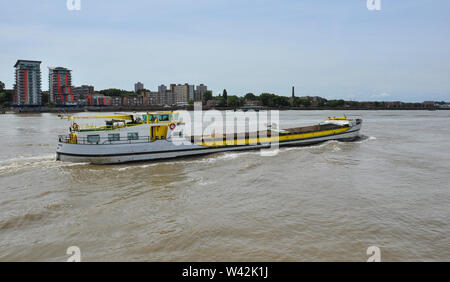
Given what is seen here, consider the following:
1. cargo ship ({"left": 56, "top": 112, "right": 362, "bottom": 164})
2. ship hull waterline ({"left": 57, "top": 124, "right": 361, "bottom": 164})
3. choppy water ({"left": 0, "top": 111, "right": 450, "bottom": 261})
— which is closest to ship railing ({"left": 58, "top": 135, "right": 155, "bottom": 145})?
cargo ship ({"left": 56, "top": 112, "right": 362, "bottom": 164})

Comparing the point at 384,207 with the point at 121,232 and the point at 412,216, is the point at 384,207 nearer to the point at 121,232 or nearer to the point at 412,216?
the point at 412,216

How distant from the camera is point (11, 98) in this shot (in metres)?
162

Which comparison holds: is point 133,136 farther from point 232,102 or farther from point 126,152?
point 232,102

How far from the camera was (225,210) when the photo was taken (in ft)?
40.4

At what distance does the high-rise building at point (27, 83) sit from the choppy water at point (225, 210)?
157273 millimetres

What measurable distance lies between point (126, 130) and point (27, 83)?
163 m

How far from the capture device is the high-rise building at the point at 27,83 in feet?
488

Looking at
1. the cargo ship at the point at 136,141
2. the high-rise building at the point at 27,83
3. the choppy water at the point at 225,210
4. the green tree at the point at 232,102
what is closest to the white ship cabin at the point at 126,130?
the cargo ship at the point at 136,141

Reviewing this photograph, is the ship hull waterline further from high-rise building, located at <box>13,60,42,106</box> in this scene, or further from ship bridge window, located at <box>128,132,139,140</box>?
high-rise building, located at <box>13,60,42,106</box>

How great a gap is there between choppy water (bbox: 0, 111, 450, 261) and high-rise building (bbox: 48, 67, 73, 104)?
16464 centimetres

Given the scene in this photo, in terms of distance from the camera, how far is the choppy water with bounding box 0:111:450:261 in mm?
9133
